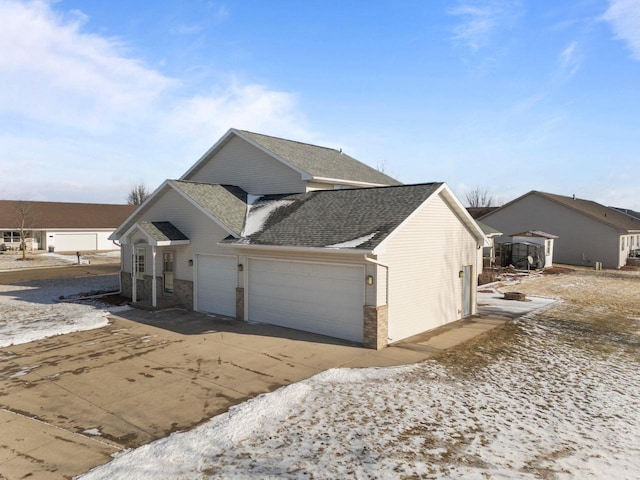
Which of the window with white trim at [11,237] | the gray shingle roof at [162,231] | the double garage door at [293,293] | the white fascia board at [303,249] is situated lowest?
the double garage door at [293,293]

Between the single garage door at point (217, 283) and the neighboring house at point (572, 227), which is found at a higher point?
the neighboring house at point (572, 227)

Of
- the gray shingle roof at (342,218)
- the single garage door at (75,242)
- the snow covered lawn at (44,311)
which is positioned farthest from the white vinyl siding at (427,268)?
the single garage door at (75,242)

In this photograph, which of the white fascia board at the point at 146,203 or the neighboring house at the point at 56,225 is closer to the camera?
the white fascia board at the point at 146,203

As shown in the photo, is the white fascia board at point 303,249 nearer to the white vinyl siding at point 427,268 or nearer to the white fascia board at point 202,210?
the white fascia board at point 202,210

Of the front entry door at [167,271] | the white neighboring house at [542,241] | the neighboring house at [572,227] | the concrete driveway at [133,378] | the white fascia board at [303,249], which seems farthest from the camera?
the neighboring house at [572,227]

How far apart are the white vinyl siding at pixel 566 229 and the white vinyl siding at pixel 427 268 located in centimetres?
2575

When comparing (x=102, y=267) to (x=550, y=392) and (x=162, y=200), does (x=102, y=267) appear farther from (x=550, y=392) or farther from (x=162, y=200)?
(x=550, y=392)

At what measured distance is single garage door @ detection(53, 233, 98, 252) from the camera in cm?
4594

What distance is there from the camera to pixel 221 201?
1709cm

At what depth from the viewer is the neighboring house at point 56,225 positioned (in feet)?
146

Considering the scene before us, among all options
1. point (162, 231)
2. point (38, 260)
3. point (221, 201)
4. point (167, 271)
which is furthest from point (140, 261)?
point (38, 260)

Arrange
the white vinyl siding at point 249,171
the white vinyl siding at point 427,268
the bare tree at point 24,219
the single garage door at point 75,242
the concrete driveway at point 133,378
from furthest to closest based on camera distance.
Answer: the single garage door at point 75,242 < the bare tree at point 24,219 < the white vinyl siding at point 249,171 < the white vinyl siding at point 427,268 < the concrete driveway at point 133,378

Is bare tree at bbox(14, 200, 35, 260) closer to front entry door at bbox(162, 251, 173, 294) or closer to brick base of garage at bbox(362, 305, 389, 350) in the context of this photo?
front entry door at bbox(162, 251, 173, 294)

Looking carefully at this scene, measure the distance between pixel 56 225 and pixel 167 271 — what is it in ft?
116
